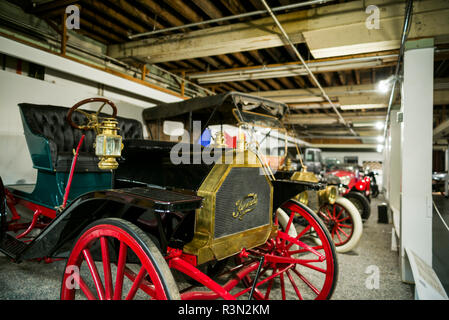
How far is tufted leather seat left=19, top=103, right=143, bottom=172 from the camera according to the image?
92.3 inches

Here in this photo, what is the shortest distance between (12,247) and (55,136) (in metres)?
1.58

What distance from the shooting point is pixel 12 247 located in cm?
191

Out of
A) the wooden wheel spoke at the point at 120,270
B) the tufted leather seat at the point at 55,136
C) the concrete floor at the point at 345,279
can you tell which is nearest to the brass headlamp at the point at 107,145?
the wooden wheel spoke at the point at 120,270

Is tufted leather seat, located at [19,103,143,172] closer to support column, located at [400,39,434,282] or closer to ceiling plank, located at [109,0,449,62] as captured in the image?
ceiling plank, located at [109,0,449,62]

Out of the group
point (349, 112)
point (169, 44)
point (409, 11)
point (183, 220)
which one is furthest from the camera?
point (349, 112)

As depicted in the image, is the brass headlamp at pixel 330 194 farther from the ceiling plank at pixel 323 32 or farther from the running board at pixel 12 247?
the running board at pixel 12 247

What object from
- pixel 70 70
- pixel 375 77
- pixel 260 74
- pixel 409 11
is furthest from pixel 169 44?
pixel 375 77

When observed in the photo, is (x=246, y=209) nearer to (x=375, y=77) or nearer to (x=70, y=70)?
(x=70, y=70)

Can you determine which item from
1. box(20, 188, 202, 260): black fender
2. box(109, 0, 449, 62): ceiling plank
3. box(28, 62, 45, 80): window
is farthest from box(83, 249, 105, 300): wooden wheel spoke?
box(28, 62, 45, 80): window

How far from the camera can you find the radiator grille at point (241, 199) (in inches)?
57.6

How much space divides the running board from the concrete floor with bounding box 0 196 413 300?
1.26 ft

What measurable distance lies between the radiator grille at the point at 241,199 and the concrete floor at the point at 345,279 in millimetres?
1170
